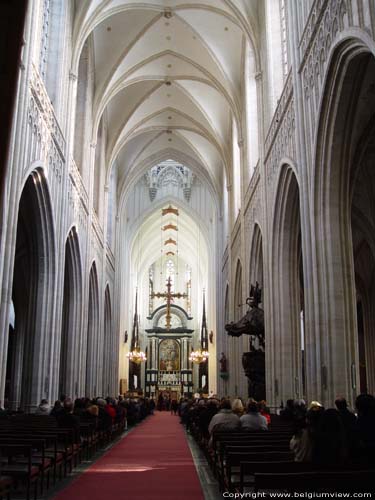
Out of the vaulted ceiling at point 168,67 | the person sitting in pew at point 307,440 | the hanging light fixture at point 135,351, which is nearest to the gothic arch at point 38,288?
the vaulted ceiling at point 168,67

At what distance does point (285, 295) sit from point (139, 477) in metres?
7.91

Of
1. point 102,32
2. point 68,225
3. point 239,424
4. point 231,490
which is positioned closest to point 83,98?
point 102,32

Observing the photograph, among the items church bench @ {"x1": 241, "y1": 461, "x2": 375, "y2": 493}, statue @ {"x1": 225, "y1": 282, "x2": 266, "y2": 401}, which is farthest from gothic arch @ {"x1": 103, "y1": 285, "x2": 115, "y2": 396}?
church bench @ {"x1": 241, "y1": 461, "x2": 375, "y2": 493}

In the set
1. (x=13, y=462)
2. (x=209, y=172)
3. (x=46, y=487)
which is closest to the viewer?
(x=13, y=462)

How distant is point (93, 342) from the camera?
81.6ft

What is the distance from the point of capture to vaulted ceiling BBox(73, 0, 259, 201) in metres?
19.5

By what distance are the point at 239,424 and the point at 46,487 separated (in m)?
3.08

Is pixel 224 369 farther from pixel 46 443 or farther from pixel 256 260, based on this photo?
pixel 46 443

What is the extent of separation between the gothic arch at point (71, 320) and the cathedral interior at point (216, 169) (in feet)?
0.22

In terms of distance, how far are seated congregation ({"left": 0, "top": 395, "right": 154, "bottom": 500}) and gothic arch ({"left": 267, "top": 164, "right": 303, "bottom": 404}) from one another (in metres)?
4.73

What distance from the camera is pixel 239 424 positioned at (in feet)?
29.3

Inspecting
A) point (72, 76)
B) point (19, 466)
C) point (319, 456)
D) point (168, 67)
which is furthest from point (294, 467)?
point (168, 67)

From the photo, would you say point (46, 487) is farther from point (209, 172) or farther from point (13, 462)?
point (209, 172)

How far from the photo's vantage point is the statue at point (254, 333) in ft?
54.3
